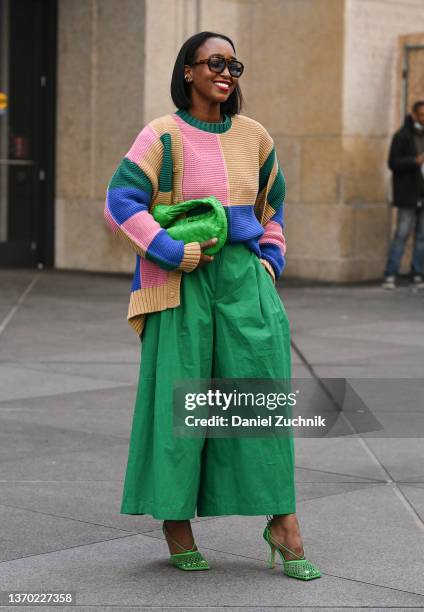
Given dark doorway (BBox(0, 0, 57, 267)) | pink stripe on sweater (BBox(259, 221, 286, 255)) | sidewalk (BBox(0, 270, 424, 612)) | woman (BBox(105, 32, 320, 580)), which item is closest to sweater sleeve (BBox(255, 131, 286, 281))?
pink stripe on sweater (BBox(259, 221, 286, 255))

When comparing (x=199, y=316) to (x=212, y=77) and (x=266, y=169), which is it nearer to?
(x=266, y=169)

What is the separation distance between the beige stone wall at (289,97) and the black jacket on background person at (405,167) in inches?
32.7

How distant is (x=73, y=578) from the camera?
4613 millimetres

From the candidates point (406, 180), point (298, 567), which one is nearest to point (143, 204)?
point (298, 567)

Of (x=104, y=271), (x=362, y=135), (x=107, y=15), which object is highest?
(x=107, y=15)

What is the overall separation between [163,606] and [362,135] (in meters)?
12.2

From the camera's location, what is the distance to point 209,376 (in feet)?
15.4

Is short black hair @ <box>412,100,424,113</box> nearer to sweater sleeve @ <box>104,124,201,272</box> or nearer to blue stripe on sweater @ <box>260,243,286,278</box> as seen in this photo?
blue stripe on sweater @ <box>260,243,286,278</box>

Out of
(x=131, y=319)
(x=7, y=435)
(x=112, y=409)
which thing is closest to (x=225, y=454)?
(x=131, y=319)

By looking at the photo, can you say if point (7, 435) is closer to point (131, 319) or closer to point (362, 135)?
point (131, 319)

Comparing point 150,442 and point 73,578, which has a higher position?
point 150,442

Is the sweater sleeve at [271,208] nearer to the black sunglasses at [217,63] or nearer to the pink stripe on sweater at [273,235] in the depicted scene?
the pink stripe on sweater at [273,235]

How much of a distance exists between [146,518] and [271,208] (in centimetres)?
138

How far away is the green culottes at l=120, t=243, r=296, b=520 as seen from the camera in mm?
4625
